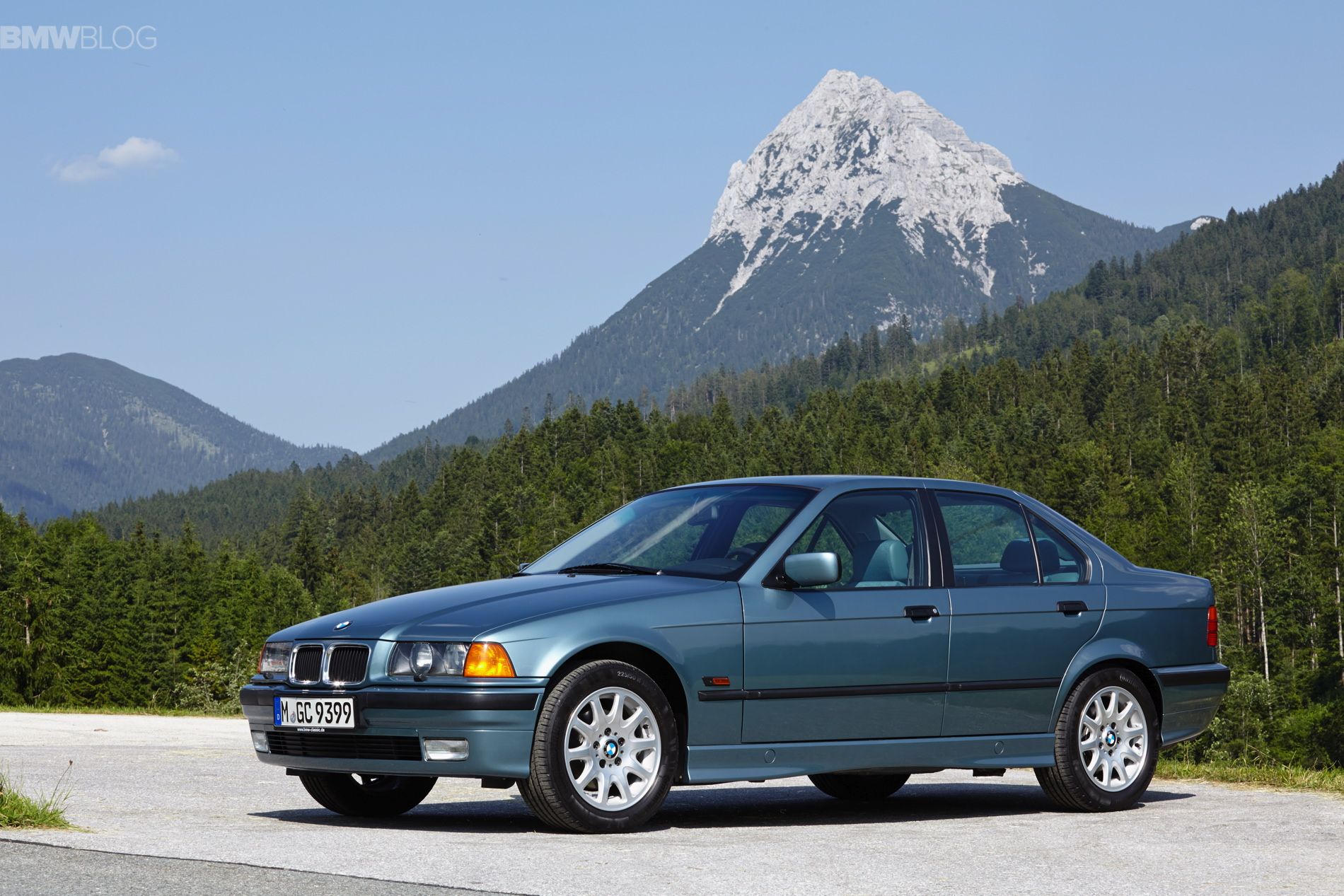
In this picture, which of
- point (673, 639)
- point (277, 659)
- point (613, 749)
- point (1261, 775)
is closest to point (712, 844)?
point (613, 749)

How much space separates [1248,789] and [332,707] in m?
5.96

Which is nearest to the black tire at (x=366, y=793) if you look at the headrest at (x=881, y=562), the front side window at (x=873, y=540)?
the front side window at (x=873, y=540)

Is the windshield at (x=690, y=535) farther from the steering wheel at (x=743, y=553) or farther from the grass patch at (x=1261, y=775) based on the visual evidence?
the grass patch at (x=1261, y=775)

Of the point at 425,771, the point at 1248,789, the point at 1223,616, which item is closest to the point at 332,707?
the point at 425,771

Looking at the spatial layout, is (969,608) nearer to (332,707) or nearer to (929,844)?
(929,844)

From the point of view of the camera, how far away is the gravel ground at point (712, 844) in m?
5.62

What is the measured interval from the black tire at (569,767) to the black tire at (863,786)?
2.28 metres

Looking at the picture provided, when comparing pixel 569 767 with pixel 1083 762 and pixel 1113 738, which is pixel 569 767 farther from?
pixel 1113 738

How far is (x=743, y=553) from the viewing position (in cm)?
775

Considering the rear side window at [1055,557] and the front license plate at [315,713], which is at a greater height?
the rear side window at [1055,557]

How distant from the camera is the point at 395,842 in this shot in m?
6.58

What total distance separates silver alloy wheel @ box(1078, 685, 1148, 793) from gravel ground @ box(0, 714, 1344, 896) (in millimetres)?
225

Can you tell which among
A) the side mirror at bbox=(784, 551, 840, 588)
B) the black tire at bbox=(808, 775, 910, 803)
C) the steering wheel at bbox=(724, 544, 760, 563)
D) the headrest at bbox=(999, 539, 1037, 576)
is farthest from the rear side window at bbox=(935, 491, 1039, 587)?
the black tire at bbox=(808, 775, 910, 803)

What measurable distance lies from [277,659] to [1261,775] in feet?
21.5
